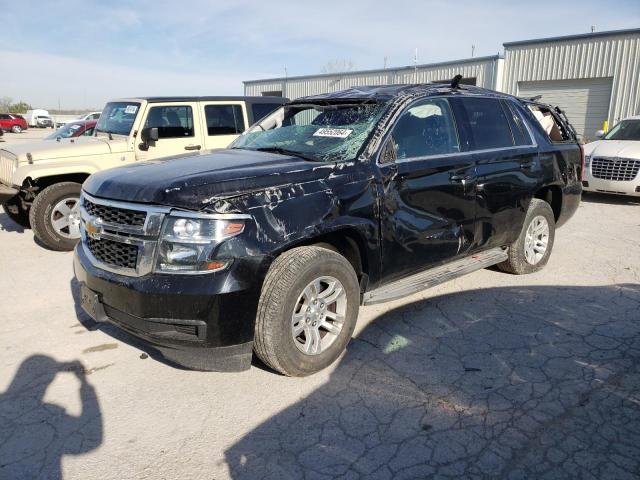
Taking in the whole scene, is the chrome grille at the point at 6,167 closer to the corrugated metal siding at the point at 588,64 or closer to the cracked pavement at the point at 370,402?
the cracked pavement at the point at 370,402

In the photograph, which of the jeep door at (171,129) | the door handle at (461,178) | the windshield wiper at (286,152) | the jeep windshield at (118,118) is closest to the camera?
the windshield wiper at (286,152)

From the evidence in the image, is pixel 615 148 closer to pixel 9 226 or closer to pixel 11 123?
pixel 9 226

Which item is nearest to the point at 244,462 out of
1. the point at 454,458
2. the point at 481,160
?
the point at 454,458

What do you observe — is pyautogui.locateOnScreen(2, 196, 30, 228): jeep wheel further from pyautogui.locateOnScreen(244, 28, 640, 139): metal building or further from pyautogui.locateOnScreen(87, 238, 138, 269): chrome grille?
pyautogui.locateOnScreen(244, 28, 640, 139): metal building

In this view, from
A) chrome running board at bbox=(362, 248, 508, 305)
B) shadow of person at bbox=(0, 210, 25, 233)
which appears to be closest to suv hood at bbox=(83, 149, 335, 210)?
chrome running board at bbox=(362, 248, 508, 305)

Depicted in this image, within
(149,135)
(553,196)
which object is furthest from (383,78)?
(553,196)

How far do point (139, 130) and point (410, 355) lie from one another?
17.5ft

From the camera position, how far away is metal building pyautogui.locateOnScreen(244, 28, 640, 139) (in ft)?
57.1

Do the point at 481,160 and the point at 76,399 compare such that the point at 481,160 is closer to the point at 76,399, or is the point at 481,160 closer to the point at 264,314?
the point at 264,314

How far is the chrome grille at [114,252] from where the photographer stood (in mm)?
2908

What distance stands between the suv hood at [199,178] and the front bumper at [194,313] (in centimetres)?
43

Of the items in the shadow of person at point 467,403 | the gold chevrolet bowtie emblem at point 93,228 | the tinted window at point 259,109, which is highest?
the tinted window at point 259,109

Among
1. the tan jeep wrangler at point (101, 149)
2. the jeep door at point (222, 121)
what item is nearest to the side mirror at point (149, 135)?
the tan jeep wrangler at point (101, 149)

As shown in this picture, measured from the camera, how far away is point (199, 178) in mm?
2885
